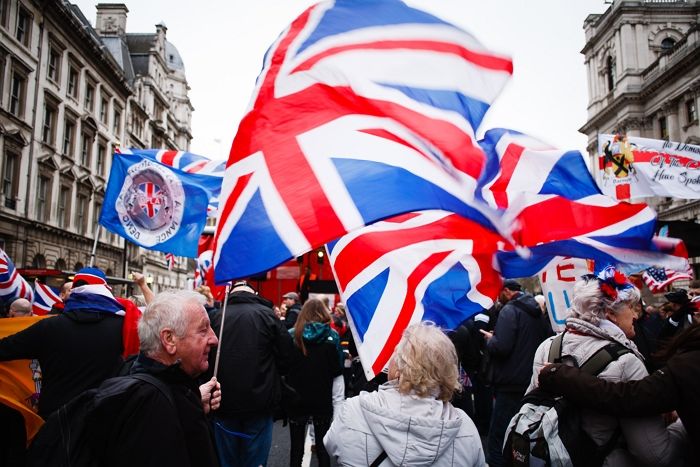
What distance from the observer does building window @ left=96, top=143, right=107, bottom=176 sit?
3584 centimetres

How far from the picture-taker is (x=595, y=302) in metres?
2.86

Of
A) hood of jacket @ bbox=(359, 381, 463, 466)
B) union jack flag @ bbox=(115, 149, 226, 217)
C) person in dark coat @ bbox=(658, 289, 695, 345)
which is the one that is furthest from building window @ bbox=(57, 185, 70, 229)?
hood of jacket @ bbox=(359, 381, 463, 466)

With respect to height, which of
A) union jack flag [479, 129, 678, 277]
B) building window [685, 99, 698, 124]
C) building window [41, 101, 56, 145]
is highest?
building window [685, 99, 698, 124]

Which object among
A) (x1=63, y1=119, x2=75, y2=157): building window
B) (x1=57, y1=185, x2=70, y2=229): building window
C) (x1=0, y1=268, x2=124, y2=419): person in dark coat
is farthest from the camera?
(x1=63, y1=119, x2=75, y2=157): building window

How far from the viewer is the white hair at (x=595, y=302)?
9.36 ft

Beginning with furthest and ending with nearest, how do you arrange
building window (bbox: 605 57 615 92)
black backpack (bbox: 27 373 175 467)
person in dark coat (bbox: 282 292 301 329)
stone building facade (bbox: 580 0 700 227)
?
building window (bbox: 605 57 615 92)
stone building facade (bbox: 580 0 700 227)
person in dark coat (bbox: 282 292 301 329)
black backpack (bbox: 27 373 175 467)

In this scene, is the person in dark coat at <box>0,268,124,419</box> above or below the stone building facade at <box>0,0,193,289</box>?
below

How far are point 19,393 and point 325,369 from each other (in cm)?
259

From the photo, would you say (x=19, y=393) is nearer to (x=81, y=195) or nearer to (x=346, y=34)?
(x=346, y=34)

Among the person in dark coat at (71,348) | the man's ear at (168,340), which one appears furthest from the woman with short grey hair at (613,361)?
the person in dark coat at (71,348)

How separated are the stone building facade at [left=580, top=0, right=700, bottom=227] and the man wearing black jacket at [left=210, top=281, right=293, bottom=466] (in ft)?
104

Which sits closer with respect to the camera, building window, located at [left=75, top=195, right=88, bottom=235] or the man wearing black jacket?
the man wearing black jacket

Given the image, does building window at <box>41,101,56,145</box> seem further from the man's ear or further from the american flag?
the man's ear

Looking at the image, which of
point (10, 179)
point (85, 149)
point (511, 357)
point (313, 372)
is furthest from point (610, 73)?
point (313, 372)
